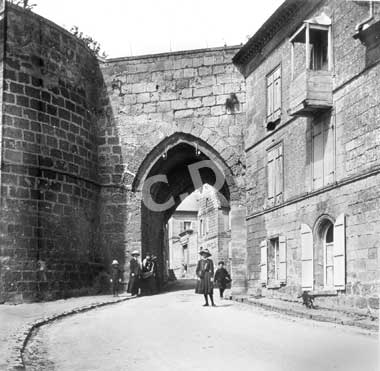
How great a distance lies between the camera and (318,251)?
14000mm

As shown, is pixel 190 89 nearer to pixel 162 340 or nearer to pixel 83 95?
pixel 83 95

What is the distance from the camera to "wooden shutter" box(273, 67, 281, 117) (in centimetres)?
1647

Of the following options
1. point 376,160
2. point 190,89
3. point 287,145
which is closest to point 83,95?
point 190,89

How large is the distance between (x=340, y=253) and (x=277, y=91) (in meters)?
5.24

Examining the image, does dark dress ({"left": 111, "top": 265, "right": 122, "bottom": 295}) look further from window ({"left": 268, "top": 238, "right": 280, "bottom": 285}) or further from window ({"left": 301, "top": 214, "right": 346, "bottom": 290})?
window ({"left": 301, "top": 214, "right": 346, "bottom": 290})

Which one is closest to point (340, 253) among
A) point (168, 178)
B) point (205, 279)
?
point (205, 279)

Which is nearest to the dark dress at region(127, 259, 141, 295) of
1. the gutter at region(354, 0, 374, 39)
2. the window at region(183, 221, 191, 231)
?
the gutter at region(354, 0, 374, 39)

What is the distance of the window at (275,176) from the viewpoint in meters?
16.3

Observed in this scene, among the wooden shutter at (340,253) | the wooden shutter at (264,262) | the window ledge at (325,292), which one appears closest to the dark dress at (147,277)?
the wooden shutter at (264,262)

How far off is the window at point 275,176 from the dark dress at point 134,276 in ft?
12.7

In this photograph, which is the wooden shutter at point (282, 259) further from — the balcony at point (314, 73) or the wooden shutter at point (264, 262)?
the balcony at point (314, 73)

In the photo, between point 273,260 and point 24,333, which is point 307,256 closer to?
point 273,260

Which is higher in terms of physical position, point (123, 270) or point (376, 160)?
point (376, 160)

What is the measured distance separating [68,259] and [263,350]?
33.6ft
